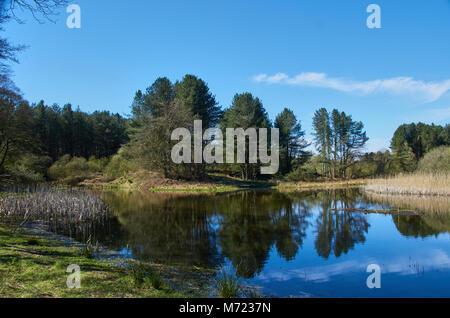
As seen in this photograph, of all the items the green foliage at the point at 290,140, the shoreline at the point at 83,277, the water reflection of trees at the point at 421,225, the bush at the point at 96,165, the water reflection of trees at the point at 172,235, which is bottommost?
the water reflection of trees at the point at 172,235

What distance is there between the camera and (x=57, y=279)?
4.73 meters

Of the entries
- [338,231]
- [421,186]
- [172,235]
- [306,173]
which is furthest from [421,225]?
[306,173]

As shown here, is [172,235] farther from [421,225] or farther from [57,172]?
[57,172]

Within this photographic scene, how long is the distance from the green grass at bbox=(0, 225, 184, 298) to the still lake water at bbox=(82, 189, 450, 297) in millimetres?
1927

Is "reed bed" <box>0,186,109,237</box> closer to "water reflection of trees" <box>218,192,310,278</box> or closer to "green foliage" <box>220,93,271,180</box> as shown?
"water reflection of trees" <box>218,192,310,278</box>

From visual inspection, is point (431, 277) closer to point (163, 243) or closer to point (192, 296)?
point (192, 296)

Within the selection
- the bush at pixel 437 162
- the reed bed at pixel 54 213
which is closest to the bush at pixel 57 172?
the reed bed at pixel 54 213

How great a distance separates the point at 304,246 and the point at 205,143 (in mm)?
25720

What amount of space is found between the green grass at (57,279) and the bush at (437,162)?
29.8 meters

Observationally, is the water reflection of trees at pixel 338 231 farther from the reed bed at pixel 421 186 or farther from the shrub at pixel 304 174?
the shrub at pixel 304 174

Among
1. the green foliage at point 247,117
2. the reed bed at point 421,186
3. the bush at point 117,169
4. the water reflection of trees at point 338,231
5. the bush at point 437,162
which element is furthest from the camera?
the green foliage at point 247,117

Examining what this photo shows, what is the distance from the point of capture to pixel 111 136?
51594mm

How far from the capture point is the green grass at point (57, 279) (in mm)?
4188
